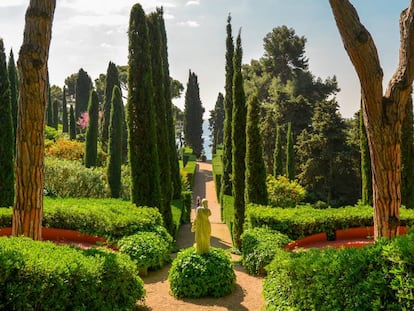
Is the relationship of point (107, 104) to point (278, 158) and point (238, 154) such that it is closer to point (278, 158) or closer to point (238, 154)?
point (278, 158)

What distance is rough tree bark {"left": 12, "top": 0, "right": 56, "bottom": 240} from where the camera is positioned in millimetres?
5863

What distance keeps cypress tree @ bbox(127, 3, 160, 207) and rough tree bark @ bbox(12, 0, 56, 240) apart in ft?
21.1

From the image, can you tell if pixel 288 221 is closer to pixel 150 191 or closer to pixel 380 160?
pixel 150 191

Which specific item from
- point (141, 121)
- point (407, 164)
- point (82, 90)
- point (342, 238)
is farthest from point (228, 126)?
point (82, 90)

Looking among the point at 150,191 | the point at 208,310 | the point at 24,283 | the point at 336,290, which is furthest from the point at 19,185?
the point at 150,191

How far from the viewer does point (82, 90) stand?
5062 cm

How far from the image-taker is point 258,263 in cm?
889

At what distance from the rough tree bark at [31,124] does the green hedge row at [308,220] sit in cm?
649

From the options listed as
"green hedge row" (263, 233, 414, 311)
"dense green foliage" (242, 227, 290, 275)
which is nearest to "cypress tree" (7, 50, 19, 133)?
"dense green foliage" (242, 227, 290, 275)

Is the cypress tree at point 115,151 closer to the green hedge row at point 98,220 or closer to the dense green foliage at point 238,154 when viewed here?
the dense green foliage at point 238,154

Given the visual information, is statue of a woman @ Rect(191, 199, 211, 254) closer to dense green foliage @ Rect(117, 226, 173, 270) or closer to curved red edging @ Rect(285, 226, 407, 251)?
dense green foliage @ Rect(117, 226, 173, 270)

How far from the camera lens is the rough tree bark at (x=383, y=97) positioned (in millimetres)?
5344

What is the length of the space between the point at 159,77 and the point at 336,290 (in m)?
13.1

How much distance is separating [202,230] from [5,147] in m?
9.23
